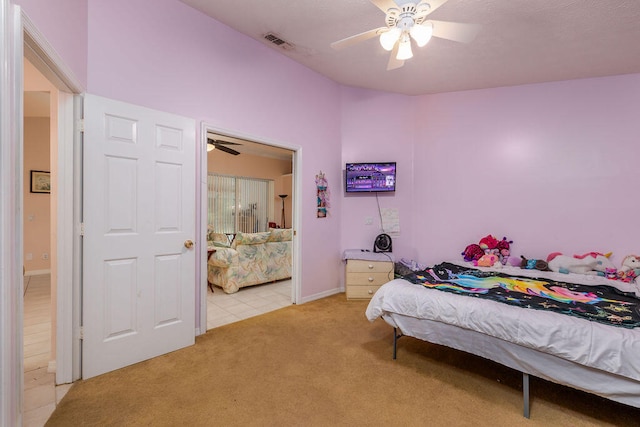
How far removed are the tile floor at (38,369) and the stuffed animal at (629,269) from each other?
188 inches

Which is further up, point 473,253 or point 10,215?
point 10,215

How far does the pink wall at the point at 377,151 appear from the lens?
427 cm

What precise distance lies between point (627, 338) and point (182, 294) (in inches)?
116

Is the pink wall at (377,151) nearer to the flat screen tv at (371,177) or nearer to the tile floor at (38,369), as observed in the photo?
the flat screen tv at (371,177)

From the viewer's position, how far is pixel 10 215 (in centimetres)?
118

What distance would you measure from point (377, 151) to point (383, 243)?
1.36 metres

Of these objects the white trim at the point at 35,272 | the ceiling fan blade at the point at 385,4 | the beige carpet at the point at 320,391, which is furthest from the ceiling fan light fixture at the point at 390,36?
the white trim at the point at 35,272

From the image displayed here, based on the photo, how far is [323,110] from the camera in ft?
13.3

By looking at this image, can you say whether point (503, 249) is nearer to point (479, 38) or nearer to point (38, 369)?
point (479, 38)

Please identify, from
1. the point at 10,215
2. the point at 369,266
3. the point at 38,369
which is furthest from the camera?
the point at 369,266

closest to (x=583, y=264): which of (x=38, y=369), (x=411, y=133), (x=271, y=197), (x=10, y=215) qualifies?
(x=411, y=133)

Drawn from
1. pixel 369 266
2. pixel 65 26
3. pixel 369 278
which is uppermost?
pixel 65 26

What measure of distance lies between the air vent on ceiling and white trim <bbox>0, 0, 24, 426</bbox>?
2.16 metres

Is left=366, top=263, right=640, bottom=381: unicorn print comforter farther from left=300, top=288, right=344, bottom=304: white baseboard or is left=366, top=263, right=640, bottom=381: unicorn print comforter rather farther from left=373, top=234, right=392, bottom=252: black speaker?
left=300, top=288, right=344, bottom=304: white baseboard
